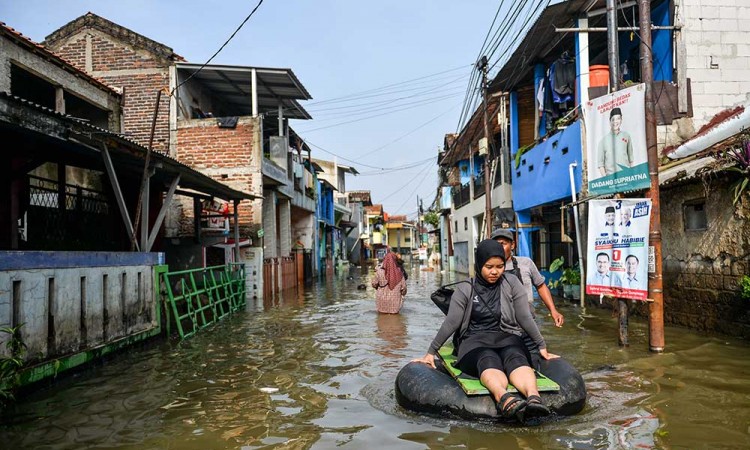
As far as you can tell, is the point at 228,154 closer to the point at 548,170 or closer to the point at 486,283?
the point at 548,170

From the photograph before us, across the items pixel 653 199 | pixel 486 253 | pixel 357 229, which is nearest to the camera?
pixel 486 253

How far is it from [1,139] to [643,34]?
32.8 feet

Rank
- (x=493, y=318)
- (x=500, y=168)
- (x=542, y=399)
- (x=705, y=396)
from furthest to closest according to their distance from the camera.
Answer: (x=500, y=168)
(x=705, y=396)
(x=493, y=318)
(x=542, y=399)

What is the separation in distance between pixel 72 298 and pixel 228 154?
1086cm

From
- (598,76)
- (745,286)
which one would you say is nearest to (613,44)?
(745,286)

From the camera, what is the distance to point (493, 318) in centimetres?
488

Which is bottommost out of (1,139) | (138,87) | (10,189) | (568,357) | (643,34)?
(568,357)

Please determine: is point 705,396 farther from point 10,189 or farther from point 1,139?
point 10,189

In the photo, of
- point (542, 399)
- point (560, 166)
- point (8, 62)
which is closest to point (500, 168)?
point (560, 166)

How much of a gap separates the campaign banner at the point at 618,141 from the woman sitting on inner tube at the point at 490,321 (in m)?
3.55

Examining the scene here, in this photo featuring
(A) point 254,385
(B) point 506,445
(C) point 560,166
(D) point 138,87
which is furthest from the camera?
(D) point 138,87

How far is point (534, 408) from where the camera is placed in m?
4.12

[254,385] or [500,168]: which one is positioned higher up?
[500,168]

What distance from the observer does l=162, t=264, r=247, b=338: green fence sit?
9.84m
